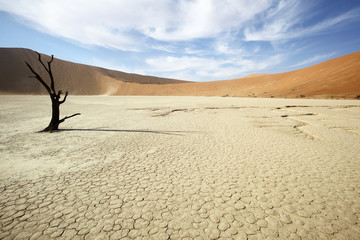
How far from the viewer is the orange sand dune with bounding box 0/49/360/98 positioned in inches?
987

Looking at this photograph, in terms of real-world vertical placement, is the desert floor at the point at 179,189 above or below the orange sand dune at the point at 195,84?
below

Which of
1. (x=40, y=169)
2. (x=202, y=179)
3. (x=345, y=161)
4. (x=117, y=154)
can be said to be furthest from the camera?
(x=117, y=154)

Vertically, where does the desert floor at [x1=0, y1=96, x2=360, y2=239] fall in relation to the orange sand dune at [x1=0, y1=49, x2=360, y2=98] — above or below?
below

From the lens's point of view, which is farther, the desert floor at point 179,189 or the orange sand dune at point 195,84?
the orange sand dune at point 195,84

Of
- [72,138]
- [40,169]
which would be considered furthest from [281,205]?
[72,138]

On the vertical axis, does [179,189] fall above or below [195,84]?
below

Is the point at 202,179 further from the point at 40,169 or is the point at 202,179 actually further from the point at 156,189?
the point at 40,169

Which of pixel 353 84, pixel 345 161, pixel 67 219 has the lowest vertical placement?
pixel 67 219

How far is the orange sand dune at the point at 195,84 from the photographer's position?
25.1 meters

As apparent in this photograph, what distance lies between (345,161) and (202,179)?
305 centimetres

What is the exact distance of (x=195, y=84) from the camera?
52844mm

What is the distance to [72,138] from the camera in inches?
180

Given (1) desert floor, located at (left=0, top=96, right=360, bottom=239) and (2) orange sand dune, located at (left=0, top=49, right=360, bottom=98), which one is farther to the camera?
(2) orange sand dune, located at (left=0, top=49, right=360, bottom=98)

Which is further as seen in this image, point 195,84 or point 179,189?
point 195,84
